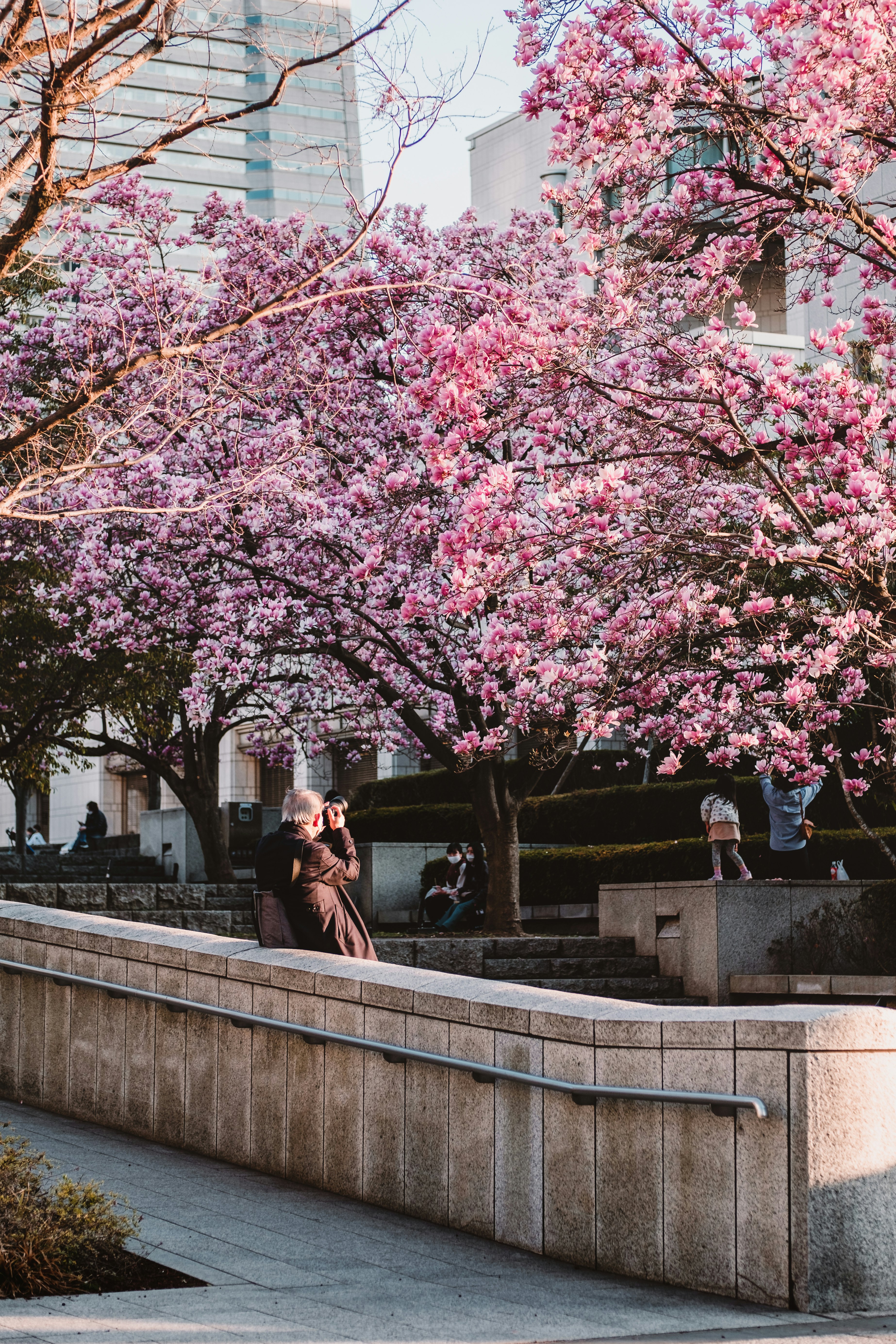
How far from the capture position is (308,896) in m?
8.35

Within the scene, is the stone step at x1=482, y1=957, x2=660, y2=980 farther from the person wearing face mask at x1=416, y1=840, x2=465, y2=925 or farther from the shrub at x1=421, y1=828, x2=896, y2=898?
the person wearing face mask at x1=416, y1=840, x2=465, y2=925

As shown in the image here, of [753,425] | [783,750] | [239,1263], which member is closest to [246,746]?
[753,425]

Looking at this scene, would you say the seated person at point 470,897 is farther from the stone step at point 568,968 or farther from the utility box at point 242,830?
the utility box at point 242,830

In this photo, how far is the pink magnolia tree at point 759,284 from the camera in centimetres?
857

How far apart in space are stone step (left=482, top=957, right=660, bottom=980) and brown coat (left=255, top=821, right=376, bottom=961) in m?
3.72

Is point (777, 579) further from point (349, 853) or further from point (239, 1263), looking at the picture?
point (239, 1263)

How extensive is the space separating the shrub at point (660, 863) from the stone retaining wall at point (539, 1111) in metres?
5.22

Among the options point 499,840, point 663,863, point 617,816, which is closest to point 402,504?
point 499,840

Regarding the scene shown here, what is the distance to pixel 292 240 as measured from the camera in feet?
55.3

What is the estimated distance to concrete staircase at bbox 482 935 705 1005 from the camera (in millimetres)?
11773

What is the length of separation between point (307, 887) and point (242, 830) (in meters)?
20.7

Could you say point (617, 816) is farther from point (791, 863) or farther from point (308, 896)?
point (308, 896)

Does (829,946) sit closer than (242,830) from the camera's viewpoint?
Yes

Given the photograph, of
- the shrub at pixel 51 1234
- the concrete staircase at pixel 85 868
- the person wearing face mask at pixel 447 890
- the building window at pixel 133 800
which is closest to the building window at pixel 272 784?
the building window at pixel 133 800
